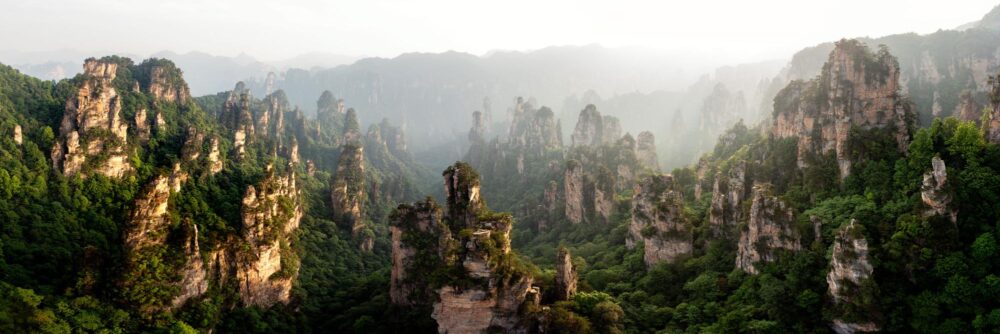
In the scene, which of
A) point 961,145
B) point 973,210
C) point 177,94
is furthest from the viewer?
point 177,94

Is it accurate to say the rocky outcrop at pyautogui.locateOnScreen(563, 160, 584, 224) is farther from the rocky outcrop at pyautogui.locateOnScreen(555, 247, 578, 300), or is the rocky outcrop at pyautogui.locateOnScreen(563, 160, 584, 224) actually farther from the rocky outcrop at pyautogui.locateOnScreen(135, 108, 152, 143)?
the rocky outcrop at pyautogui.locateOnScreen(135, 108, 152, 143)

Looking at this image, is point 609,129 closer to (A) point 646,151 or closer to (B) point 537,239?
(A) point 646,151

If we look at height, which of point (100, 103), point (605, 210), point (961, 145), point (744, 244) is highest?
point (100, 103)

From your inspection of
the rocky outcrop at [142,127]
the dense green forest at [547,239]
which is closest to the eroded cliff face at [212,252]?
the dense green forest at [547,239]

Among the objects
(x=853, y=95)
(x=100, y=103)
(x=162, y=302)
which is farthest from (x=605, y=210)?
(x=100, y=103)

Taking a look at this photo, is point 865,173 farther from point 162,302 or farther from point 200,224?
point 200,224

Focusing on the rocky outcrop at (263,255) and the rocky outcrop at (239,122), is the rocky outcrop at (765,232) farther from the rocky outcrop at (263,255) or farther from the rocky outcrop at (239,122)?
the rocky outcrop at (239,122)

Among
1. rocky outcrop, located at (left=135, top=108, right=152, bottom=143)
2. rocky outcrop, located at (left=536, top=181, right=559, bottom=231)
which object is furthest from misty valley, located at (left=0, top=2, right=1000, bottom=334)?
rocky outcrop, located at (left=536, top=181, right=559, bottom=231)

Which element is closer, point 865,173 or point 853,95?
point 865,173
